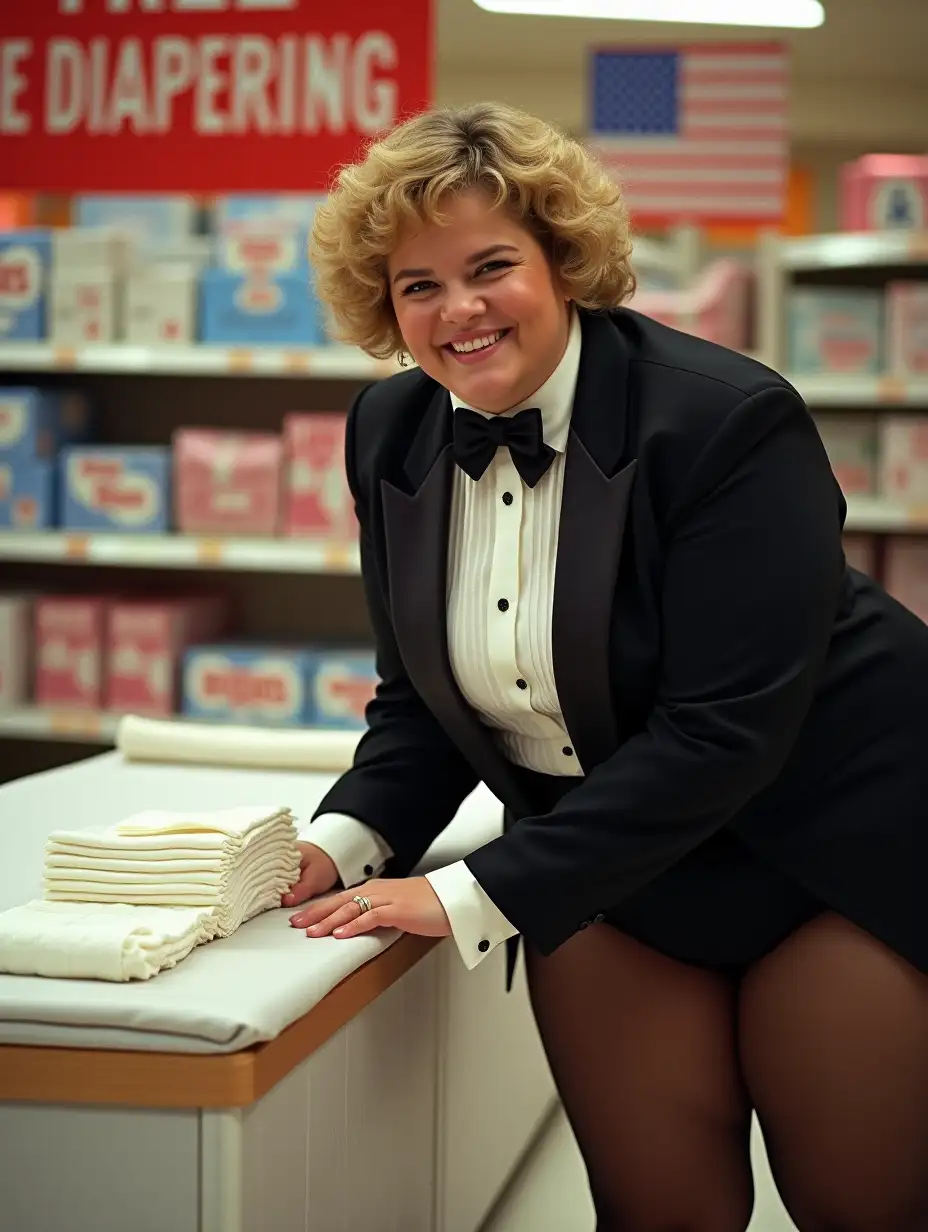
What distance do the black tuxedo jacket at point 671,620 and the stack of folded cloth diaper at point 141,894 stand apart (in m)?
0.28

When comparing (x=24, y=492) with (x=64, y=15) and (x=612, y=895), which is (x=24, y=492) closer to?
(x=64, y=15)

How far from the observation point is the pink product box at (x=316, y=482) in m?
4.22

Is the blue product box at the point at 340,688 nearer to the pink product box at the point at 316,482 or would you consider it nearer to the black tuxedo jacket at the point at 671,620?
the pink product box at the point at 316,482

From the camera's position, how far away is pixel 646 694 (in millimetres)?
1633

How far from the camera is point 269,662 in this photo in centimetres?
428

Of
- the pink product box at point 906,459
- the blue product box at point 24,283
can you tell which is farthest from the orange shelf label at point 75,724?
the pink product box at point 906,459

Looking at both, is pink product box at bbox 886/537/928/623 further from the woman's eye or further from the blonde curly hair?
the woman's eye

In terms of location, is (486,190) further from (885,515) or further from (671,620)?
(885,515)

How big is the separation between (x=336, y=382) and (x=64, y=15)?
143 cm

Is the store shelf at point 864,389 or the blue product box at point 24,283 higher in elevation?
the blue product box at point 24,283

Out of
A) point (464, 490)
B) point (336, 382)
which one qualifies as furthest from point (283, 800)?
point (336, 382)

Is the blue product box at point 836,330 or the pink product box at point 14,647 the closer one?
the blue product box at point 836,330

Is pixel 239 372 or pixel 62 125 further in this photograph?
pixel 239 372

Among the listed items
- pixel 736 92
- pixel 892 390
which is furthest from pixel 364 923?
pixel 736 92
